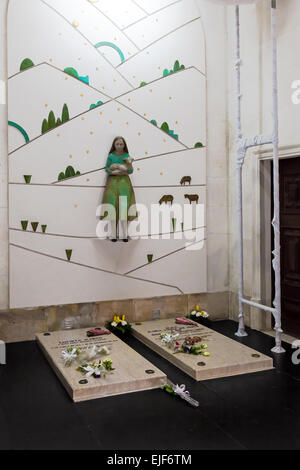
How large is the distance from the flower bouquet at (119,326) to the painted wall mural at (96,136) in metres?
0.26

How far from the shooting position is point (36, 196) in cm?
446

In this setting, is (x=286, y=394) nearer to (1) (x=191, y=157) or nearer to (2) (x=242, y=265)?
(2) (x=242, y=265)

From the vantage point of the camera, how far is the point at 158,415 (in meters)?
2.86

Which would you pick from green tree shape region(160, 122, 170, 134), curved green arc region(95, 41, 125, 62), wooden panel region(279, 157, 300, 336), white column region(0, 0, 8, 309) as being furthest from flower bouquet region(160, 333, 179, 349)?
curved green arc region(95, 41, 125, 62)

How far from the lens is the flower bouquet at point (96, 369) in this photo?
10.8ft

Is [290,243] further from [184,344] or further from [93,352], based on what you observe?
[93,352]

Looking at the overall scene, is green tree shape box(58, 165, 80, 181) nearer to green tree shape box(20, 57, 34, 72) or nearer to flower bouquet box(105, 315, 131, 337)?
green tree shape box(20, 57, 34, 72)

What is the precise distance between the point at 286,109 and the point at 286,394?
240cm

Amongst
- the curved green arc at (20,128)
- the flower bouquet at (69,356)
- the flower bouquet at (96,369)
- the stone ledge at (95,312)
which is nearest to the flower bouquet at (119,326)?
the stone ledge at (95,312)

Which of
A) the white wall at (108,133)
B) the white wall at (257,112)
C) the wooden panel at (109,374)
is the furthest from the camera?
the white wall at (108,133)

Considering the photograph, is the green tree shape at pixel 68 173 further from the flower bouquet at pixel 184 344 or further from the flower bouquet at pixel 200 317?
the flower bouquet at pixel 200 317

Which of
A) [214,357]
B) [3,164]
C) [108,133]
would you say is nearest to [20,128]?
[3,164]

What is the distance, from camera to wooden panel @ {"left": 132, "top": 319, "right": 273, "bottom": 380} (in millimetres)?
3512
